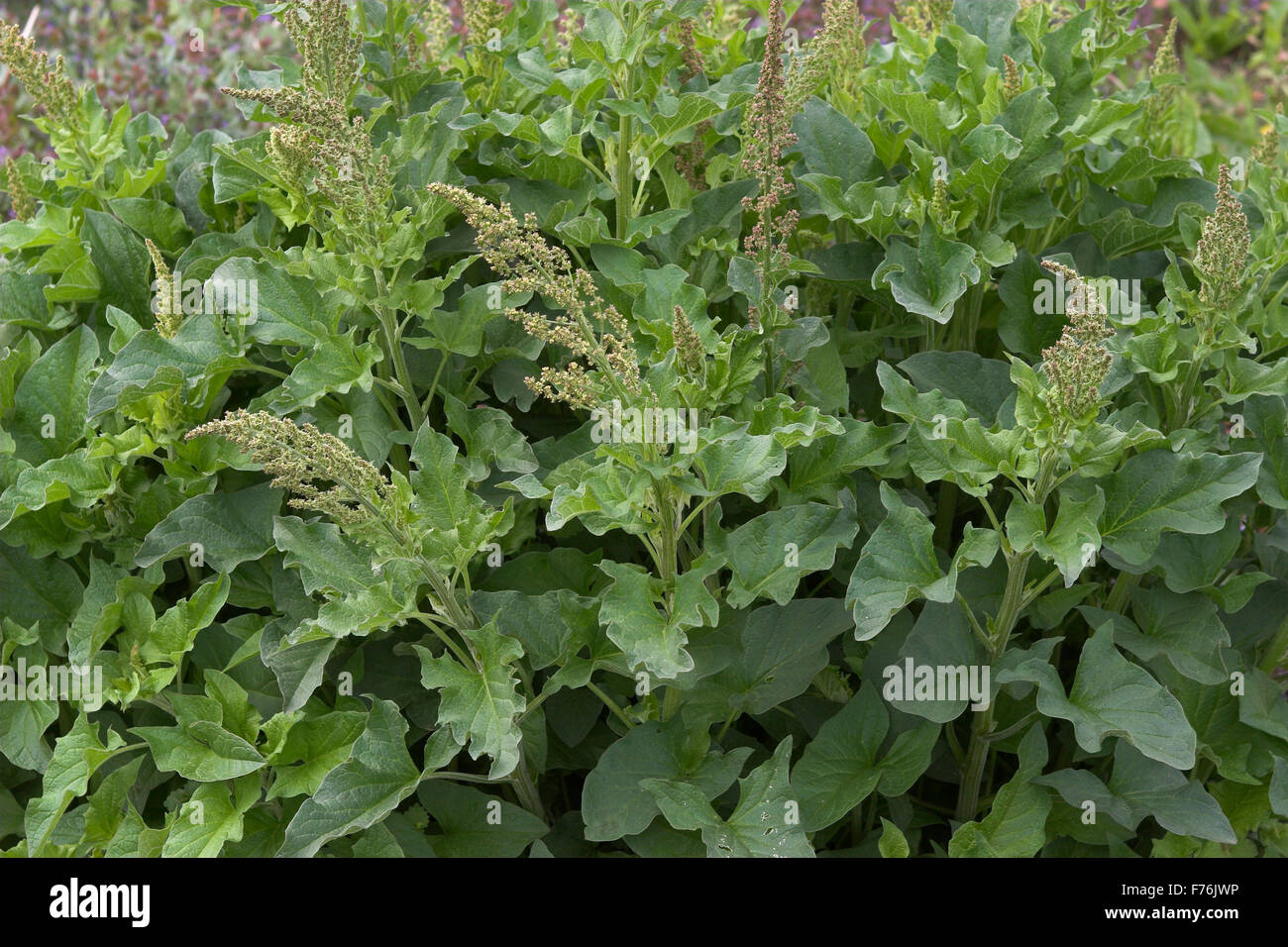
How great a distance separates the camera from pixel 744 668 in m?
2.18

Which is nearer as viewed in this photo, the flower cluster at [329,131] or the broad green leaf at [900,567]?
the broad green leaf at [900,567]

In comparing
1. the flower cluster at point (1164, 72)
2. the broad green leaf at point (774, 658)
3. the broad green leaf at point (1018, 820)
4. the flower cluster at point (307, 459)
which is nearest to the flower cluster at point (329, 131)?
the flower cluster at point (307, 459)

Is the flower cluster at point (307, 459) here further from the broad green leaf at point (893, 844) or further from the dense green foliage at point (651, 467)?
the broad green leaf at point (893, 844)

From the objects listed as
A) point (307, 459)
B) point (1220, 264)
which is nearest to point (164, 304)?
point (307, 459)

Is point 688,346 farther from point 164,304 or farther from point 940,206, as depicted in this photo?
point 164,304

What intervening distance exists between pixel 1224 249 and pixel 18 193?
245 centimetres

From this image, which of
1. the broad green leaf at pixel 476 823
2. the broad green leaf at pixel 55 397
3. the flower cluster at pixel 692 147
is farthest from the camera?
the flower cluster at pixel 692 147

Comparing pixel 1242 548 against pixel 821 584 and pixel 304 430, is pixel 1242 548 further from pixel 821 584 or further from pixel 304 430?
pixel 304 430

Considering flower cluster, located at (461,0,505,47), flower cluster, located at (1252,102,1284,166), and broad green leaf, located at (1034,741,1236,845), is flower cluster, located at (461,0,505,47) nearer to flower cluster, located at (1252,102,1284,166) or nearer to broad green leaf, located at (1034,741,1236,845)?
flower cluster, located at (1252,102,1284,166)

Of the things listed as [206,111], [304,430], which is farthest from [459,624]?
[206,111]

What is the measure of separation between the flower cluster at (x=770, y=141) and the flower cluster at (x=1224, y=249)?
0.67 metres

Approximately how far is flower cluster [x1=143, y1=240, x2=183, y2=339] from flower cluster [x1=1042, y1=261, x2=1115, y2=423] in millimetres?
1528

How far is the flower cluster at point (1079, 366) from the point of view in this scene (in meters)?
1.81

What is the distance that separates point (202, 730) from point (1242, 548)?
2.04m
